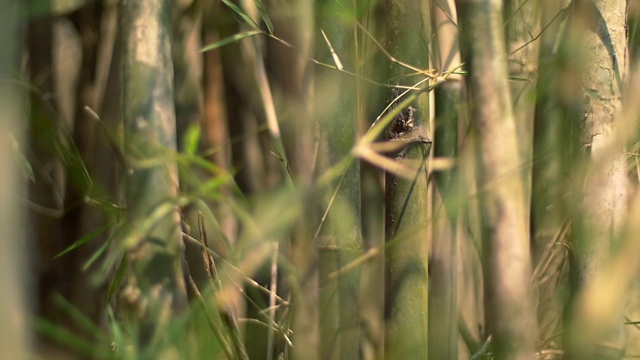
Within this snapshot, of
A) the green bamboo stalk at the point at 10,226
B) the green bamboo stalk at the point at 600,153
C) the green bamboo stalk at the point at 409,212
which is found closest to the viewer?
the green bamboo stalk at the point at 10,226

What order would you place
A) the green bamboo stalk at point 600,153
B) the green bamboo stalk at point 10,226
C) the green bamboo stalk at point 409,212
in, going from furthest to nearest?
the green bamboo stalk at point 409,212, the green bamboo stalk at point 600,153, the green bamboo stalk at point 10,226

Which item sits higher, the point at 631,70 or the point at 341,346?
the point at 631,70

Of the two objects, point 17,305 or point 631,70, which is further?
point 631,70

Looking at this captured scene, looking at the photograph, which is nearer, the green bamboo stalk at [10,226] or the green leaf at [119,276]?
the green bamboo stalk at [10,226]

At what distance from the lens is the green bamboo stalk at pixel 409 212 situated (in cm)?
70

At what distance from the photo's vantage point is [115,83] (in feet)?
3.37

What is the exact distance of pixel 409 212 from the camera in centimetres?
70

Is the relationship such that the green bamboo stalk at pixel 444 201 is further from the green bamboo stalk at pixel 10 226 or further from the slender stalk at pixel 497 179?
the green bamboo stalk at pixel 10 226

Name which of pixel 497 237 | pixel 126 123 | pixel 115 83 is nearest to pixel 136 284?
pixel 126 123

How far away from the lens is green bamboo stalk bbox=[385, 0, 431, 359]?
70 centimetres

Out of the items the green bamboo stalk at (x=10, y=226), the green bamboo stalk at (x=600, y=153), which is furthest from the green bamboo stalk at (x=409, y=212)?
the green bamboo stalk at (x=10, y=226)

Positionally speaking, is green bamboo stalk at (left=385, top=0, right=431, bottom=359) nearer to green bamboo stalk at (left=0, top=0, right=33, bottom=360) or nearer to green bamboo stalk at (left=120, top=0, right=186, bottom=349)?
green bamboo stalk at (left=120, top=0, right=186, bottom=349)

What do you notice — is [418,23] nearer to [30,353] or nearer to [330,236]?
[330,236]

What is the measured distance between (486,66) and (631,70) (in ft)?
0.99
